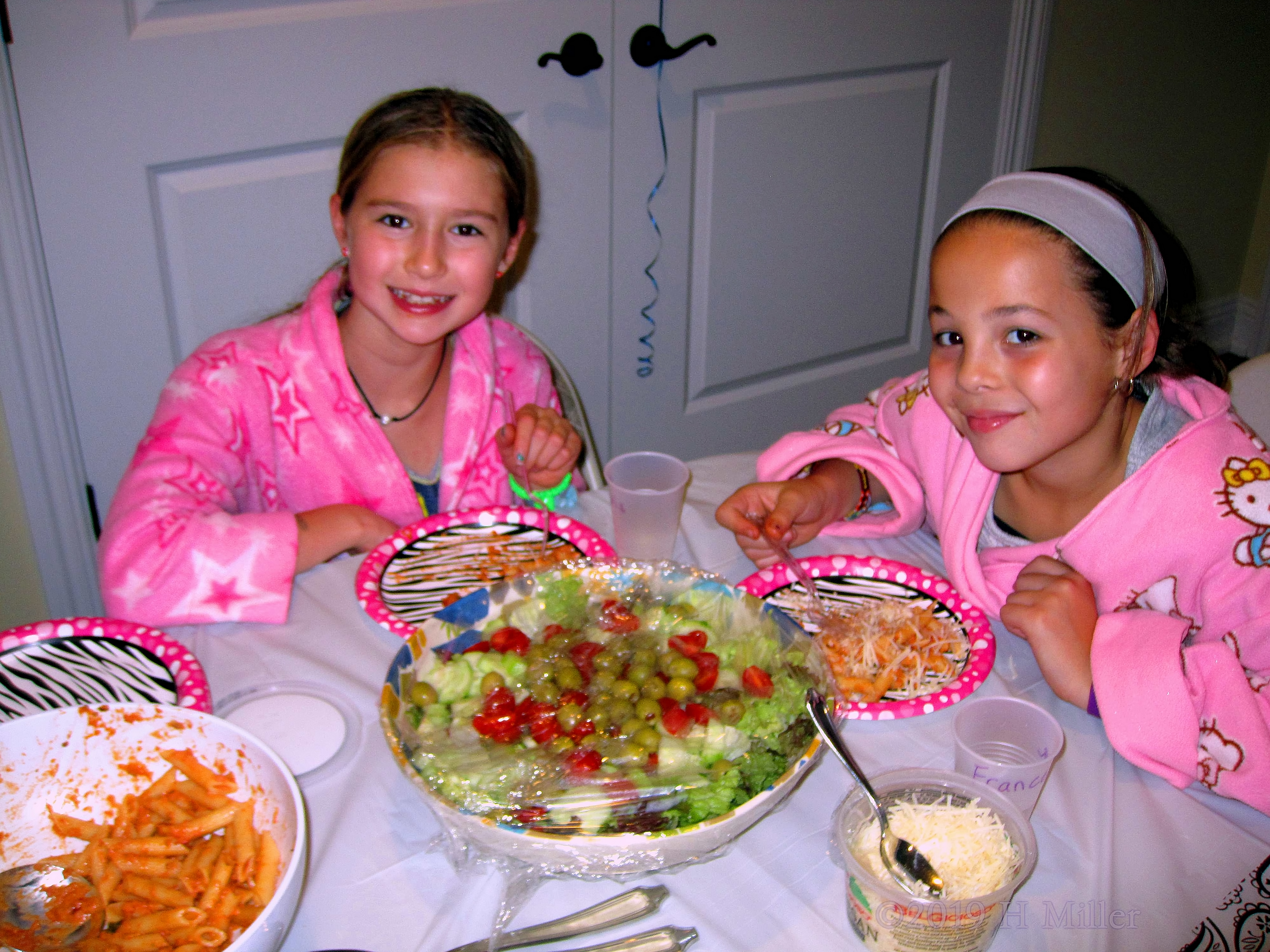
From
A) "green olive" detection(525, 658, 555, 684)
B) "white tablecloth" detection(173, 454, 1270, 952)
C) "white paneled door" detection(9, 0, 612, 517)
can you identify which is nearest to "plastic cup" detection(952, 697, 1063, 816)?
"white tablecloth" detection(173, 454, 1270, 952)

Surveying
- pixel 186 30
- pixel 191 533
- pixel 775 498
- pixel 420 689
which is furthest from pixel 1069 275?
pixel 186 30

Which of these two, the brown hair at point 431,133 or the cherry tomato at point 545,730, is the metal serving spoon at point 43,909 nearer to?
the cherry tomato at point 545,730

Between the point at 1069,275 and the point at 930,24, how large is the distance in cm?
199

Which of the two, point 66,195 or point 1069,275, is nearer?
point 1069,275

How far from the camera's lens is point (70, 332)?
1.90 metres

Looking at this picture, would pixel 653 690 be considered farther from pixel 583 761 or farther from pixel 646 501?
pixel 646 501

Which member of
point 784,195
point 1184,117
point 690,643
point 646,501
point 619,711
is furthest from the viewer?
point 1184,117

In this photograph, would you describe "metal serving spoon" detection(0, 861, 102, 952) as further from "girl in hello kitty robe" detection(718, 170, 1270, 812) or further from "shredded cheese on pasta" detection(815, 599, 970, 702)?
"girl in hello kitty robe" detection(718, 170, 1270, 812)

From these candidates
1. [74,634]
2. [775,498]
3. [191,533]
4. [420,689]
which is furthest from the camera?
[775,498]

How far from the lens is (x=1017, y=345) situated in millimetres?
1126

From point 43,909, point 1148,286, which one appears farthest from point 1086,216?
point 43,909

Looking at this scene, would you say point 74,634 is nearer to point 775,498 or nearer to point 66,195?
point 775,498

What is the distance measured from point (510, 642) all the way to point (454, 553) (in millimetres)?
308

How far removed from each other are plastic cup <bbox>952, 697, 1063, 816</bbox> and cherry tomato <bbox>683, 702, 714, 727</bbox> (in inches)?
9.1
